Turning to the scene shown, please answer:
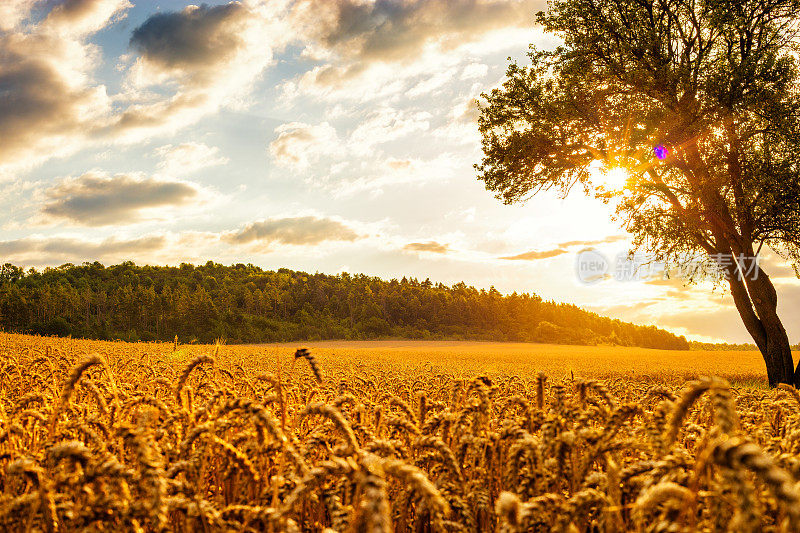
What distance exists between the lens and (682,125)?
2141 centimetres

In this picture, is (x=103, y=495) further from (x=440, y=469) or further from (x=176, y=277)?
(x=176, y=277)

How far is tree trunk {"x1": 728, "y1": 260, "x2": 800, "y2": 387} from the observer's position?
71.9ft

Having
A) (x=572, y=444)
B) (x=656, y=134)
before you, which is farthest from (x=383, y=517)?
(x=656, y=134)

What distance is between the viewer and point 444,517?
2.86 metres

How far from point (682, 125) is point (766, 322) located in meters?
9.26

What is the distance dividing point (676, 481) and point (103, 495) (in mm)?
2755

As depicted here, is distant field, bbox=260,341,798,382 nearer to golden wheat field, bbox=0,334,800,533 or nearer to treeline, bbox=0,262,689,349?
golden wheat field, bbox=0,334,800,533

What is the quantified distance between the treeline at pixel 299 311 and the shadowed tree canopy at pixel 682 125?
75.2m

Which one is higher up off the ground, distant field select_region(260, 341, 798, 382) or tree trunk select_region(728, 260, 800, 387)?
tree trunk select_region(728, 260, 800, 387)

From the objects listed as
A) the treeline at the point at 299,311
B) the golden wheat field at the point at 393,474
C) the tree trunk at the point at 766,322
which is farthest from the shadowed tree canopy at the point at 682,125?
the treeline at the point at 299,311

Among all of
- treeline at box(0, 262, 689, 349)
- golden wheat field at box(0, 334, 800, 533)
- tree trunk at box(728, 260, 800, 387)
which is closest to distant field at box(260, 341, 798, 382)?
tree trunk at box(728, 260, 800, 387)

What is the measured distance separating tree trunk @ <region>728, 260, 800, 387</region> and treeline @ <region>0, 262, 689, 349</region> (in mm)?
74700

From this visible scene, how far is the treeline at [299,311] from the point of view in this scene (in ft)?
341

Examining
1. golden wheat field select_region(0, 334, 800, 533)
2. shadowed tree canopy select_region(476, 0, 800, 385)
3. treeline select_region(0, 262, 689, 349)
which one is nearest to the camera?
golden wheat field select_region(0, 334, 800, 533)
